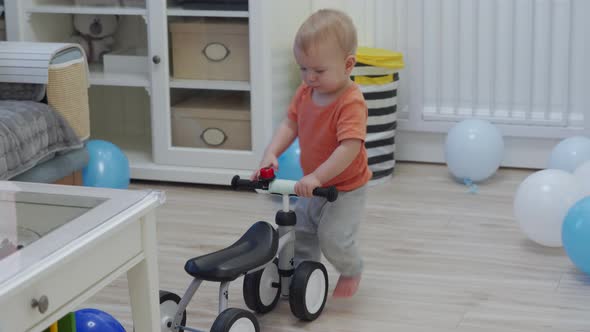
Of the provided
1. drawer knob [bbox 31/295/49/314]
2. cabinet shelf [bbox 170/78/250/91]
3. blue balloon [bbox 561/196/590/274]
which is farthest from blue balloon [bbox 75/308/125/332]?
cabinet shelf [bbox 170/78/250/91]

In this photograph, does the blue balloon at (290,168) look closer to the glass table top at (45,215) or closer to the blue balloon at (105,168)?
the blue balloon at (105,168)

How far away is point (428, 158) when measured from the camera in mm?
3842

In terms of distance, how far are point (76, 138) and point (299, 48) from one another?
1184 millimetres

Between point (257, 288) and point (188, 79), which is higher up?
point (188, 79)

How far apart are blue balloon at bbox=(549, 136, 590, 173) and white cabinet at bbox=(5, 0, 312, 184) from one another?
1.04m

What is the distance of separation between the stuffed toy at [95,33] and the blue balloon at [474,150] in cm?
142

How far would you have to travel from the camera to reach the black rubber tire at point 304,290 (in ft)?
7.36

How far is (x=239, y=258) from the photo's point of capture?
6.53ft

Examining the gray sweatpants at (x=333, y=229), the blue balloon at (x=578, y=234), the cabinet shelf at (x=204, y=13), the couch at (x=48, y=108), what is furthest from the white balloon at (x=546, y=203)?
the couch at (x=48, y=108)

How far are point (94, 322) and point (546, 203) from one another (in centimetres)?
141

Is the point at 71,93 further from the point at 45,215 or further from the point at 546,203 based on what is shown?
the point at 45,215

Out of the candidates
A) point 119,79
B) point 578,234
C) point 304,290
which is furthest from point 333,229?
point 119,79

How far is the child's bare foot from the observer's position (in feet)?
8.00

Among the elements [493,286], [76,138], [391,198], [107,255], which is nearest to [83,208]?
[107,255]
